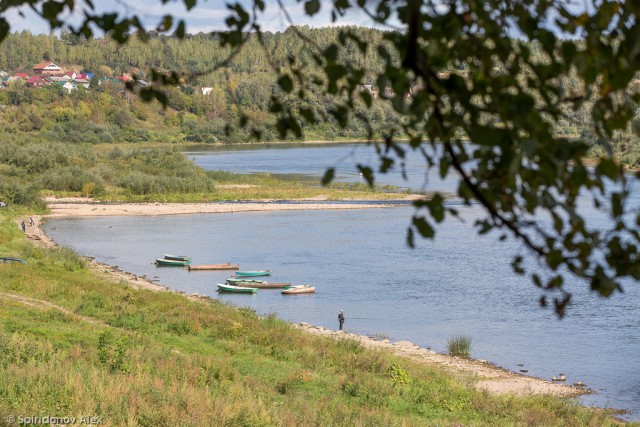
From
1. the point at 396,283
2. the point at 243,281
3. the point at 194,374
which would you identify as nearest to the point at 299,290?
the point at 243,281

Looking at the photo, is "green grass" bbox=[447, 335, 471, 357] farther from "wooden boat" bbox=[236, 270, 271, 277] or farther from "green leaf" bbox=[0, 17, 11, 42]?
"green leaf" bbox=[0, 17, 11, 42]

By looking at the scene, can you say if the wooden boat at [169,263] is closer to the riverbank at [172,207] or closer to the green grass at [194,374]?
the green grass at [194,374]

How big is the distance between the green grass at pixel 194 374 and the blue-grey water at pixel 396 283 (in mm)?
4914

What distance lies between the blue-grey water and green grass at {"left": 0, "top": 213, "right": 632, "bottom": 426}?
491cm

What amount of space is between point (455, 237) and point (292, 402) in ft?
131

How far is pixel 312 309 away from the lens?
3097 centimetres

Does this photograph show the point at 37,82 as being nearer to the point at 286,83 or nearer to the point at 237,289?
the point at 237,289

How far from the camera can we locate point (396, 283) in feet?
119

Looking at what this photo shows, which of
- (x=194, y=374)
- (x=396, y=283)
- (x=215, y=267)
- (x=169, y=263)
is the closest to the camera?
(x=194, y=374)

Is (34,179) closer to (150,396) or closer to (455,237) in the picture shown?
(455,237)

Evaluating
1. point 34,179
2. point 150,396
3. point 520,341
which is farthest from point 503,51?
point 34,179

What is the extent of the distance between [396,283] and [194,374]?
24.1 meters

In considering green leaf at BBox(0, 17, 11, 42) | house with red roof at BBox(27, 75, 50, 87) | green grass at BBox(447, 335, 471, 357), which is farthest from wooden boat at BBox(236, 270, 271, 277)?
house with red roof at BBox(27, 75, 50, 87)

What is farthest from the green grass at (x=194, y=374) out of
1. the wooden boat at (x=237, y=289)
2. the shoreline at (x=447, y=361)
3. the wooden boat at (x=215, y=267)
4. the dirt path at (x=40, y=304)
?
the wooden boat at (x=215, y=267)
